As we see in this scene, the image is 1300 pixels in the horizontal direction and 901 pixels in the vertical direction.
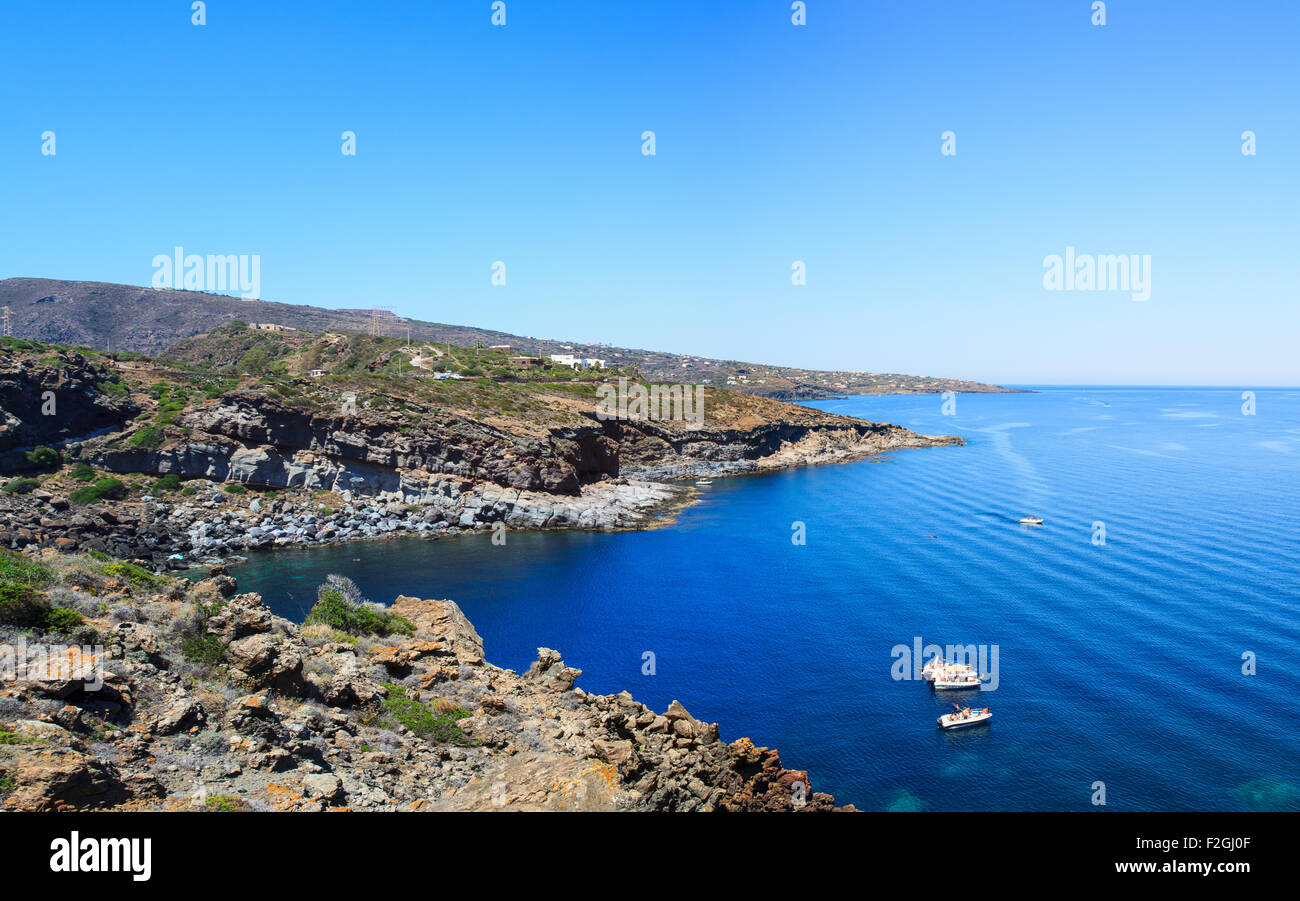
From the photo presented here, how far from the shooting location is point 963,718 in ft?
90.3

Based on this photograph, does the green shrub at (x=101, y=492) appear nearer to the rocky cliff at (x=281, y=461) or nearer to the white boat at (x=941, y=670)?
the rocky cliff at (x=281, y=461)

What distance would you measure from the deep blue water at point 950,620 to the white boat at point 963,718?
1.60 feet

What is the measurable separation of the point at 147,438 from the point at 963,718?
6462 cm

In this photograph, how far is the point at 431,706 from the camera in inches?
661

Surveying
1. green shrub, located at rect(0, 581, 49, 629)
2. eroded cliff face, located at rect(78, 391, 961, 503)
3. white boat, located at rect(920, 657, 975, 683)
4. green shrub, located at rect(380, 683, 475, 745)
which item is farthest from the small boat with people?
eroded cliff face, located at rect(78, 391, 961, 503)

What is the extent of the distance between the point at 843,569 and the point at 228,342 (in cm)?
11186

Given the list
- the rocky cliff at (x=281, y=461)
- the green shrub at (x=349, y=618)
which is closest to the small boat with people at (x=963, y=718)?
the green shrub at (x=349, y=618)

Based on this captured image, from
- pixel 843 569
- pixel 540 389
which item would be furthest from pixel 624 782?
pixel 540 389

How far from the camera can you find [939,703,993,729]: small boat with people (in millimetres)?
27312

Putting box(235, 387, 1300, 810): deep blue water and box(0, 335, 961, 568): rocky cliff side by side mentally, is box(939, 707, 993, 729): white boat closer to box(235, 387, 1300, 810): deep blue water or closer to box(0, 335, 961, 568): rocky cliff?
box(235, 387, 1300, 810): deep blue water

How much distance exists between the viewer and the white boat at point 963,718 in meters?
27.3

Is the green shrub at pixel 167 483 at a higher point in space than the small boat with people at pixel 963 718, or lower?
higher

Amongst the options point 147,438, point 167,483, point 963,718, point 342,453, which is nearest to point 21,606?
point 963,718

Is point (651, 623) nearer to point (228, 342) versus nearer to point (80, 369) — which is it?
point (80, 369)
